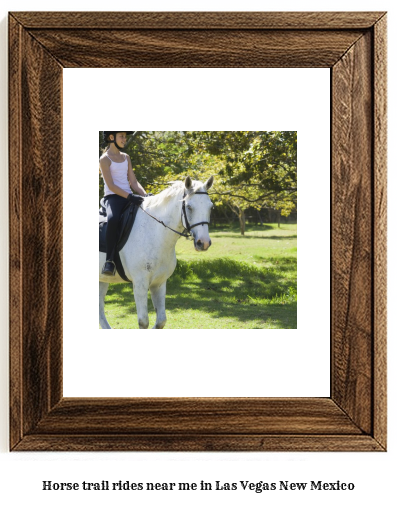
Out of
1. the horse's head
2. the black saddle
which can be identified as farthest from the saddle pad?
the horse's head

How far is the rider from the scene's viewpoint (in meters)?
1.62

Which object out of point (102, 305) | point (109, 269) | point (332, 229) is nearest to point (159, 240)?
point (109, 269)

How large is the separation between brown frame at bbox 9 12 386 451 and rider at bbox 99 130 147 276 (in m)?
0.16

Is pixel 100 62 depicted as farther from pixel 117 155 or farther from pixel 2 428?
pixel 2 428

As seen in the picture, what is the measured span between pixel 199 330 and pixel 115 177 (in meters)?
0.61

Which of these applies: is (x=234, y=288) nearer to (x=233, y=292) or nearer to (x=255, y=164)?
(x=233, y=292)

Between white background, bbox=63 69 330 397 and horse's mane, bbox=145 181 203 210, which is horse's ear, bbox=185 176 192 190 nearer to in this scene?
horse's mane, bbox=145 181 203 210

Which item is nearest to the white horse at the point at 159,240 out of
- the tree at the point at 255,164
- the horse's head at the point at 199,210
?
the horse's head at the point at 199,210

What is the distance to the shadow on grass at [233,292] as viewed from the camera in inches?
64.1

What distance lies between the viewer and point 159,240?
6.20ft

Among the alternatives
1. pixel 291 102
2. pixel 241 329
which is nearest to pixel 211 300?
pixel 241 329

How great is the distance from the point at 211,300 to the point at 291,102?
74 cm

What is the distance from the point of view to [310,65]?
1580 millimetres
